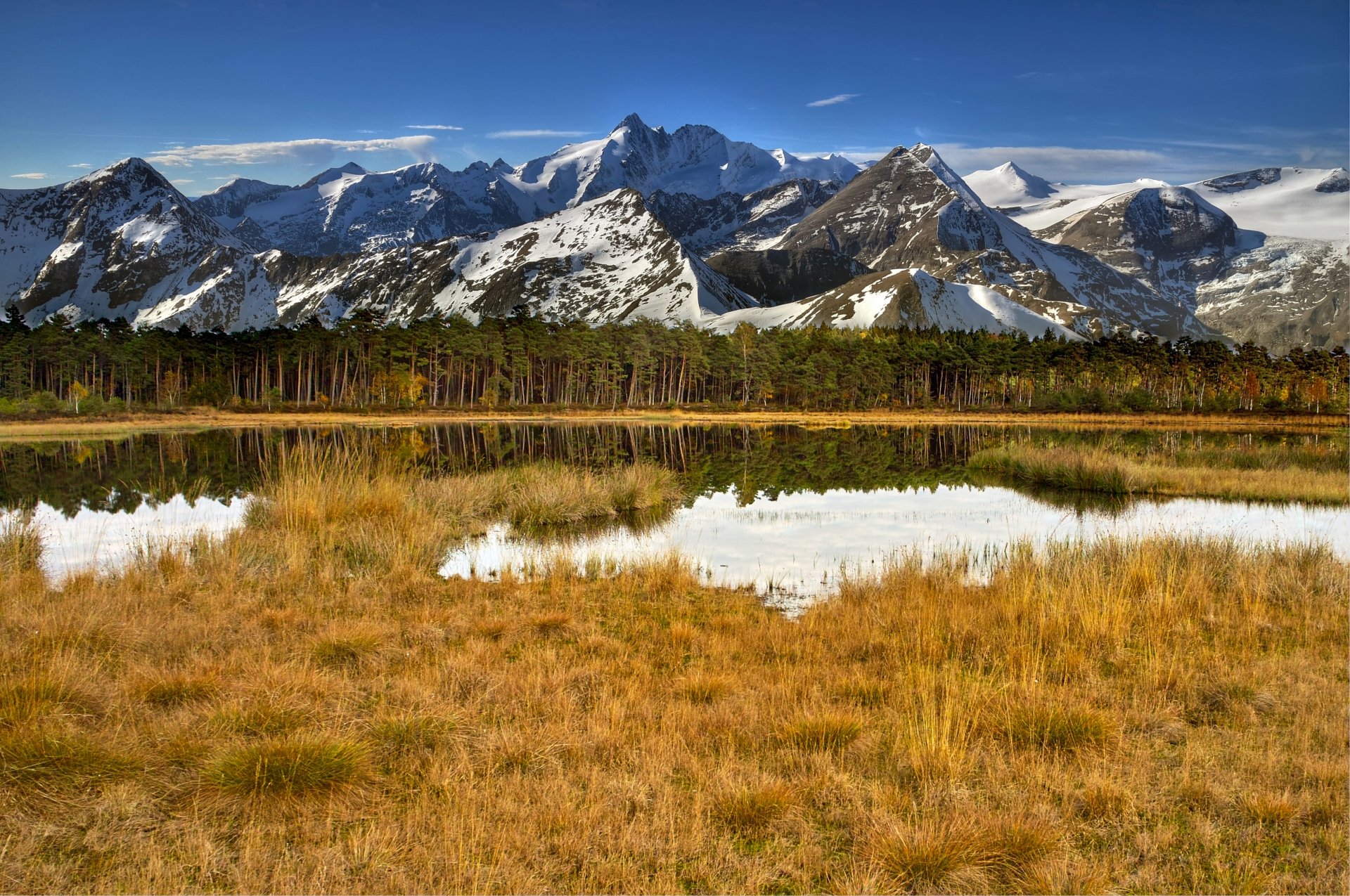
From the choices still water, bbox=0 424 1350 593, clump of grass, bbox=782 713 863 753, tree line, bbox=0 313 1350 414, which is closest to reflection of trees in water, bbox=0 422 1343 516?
still water, bbox=0 424 1350 593

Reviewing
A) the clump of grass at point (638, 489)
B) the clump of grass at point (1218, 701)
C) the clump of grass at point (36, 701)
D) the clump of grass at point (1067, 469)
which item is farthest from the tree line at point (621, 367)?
the clump of grass at point (1218, 701)

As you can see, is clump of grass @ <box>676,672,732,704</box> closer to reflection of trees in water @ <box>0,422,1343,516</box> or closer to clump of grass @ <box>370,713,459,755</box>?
clump of grass @ <box>370,713,459,755</box>

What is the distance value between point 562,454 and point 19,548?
27123 millimetres

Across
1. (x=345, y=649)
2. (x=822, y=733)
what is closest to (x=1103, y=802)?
(x=822, y=733)

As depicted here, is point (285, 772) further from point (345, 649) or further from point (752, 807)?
point (345, 649)

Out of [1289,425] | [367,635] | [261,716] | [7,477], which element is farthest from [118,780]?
[1289,425]

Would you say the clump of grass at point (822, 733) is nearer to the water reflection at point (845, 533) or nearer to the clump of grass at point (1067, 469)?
the water reflection at point (845, 533)

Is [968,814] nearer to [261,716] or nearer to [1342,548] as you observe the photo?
[261,716]

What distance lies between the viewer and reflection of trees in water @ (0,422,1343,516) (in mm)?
25734

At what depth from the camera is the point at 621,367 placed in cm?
11544

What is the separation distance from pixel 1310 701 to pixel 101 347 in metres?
119

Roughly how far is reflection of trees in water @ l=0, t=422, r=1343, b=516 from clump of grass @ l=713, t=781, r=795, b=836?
710 inches

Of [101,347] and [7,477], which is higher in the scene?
[101,347]

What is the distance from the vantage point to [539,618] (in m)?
9.83
